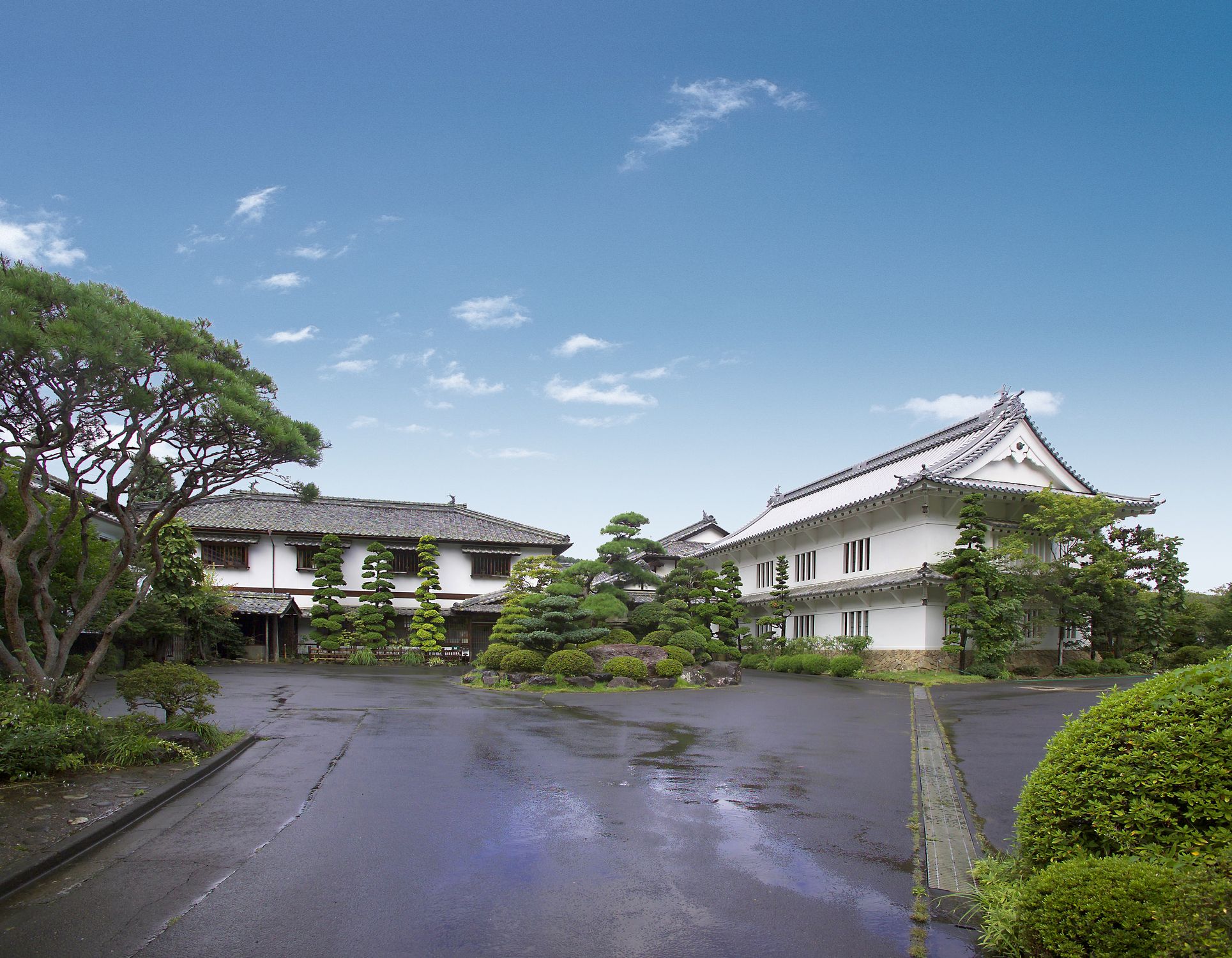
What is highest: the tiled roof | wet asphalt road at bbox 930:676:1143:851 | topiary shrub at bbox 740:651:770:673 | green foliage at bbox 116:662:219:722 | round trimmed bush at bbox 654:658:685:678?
the tiled roof

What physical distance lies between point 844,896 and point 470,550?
3776 cm

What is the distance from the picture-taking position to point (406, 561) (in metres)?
41.4

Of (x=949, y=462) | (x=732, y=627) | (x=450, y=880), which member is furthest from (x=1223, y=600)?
(x=450, y=880)

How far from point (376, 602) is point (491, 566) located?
292 inches

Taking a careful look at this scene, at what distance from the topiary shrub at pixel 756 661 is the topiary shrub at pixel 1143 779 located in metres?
27.2

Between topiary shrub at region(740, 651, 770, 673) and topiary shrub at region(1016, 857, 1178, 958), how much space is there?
1097 inches

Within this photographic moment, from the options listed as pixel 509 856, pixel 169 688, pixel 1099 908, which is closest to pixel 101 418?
pixel 169 688

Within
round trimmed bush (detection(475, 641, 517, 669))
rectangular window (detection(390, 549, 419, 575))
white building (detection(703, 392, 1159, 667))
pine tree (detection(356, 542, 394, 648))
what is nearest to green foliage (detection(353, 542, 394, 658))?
pine tree (detection(356, 542, 394, 648))

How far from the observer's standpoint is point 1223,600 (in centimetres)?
2773

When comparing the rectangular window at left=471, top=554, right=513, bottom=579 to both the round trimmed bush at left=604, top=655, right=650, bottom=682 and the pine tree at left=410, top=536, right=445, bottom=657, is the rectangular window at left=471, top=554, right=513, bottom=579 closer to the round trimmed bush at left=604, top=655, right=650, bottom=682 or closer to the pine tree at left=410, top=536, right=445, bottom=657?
the pine tree at left=410, top=536, right=445, bottom=657

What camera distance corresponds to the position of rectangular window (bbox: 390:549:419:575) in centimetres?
4116

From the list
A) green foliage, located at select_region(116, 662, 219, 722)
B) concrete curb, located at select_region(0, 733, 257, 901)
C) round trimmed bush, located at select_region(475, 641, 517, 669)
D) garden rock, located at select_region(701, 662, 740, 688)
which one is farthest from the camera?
garden rock, located at select_region(701, 662, 740, 688)

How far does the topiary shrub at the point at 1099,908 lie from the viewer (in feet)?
12.7

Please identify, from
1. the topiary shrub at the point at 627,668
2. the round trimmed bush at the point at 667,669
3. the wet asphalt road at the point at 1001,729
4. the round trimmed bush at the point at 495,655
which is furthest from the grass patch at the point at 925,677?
the round trimmed bush at the point at 495,655
